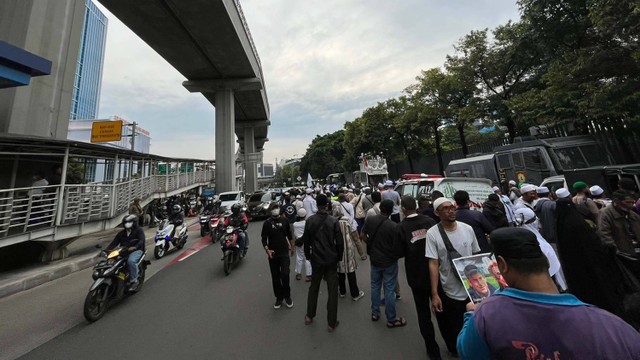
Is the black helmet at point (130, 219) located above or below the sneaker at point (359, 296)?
above

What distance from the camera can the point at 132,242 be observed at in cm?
543

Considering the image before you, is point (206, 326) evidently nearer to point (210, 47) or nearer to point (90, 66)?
point (210, 47)

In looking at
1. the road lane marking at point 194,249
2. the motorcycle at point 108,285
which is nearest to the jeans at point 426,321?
the motorcycle at point 108,285

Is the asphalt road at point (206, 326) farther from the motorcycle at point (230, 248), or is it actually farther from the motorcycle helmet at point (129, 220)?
the motorcycle helmet at point (129, 220)

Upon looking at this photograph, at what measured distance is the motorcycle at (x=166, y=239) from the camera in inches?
333

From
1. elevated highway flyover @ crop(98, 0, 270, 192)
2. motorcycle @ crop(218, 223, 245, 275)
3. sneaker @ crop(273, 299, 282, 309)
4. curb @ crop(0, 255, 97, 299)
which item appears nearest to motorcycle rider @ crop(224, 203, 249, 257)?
motorcycle @ crop(218, 223, 245, 275)

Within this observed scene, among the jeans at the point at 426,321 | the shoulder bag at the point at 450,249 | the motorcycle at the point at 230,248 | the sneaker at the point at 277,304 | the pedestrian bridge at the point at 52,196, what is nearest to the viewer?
the shoulder bag at the point at 450,249

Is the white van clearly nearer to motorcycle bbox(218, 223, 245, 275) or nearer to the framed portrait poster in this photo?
the framed portrait poster

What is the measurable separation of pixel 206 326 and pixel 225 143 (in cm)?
2436

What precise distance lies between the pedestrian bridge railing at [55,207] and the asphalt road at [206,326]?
168 cm

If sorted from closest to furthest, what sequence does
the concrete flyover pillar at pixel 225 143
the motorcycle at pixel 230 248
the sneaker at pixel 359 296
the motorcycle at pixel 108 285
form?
the motorcycle at pixel 108 285
the sneaker at pixel 359 296
the motorcycle at pixel 230 248
the concrete flyover pillar at pixel 225 143

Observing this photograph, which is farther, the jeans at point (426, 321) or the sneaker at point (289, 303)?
the sneaker at point (289, 303)

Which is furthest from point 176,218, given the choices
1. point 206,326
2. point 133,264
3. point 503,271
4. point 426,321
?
point 503,271

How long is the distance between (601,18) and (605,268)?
11194mm
